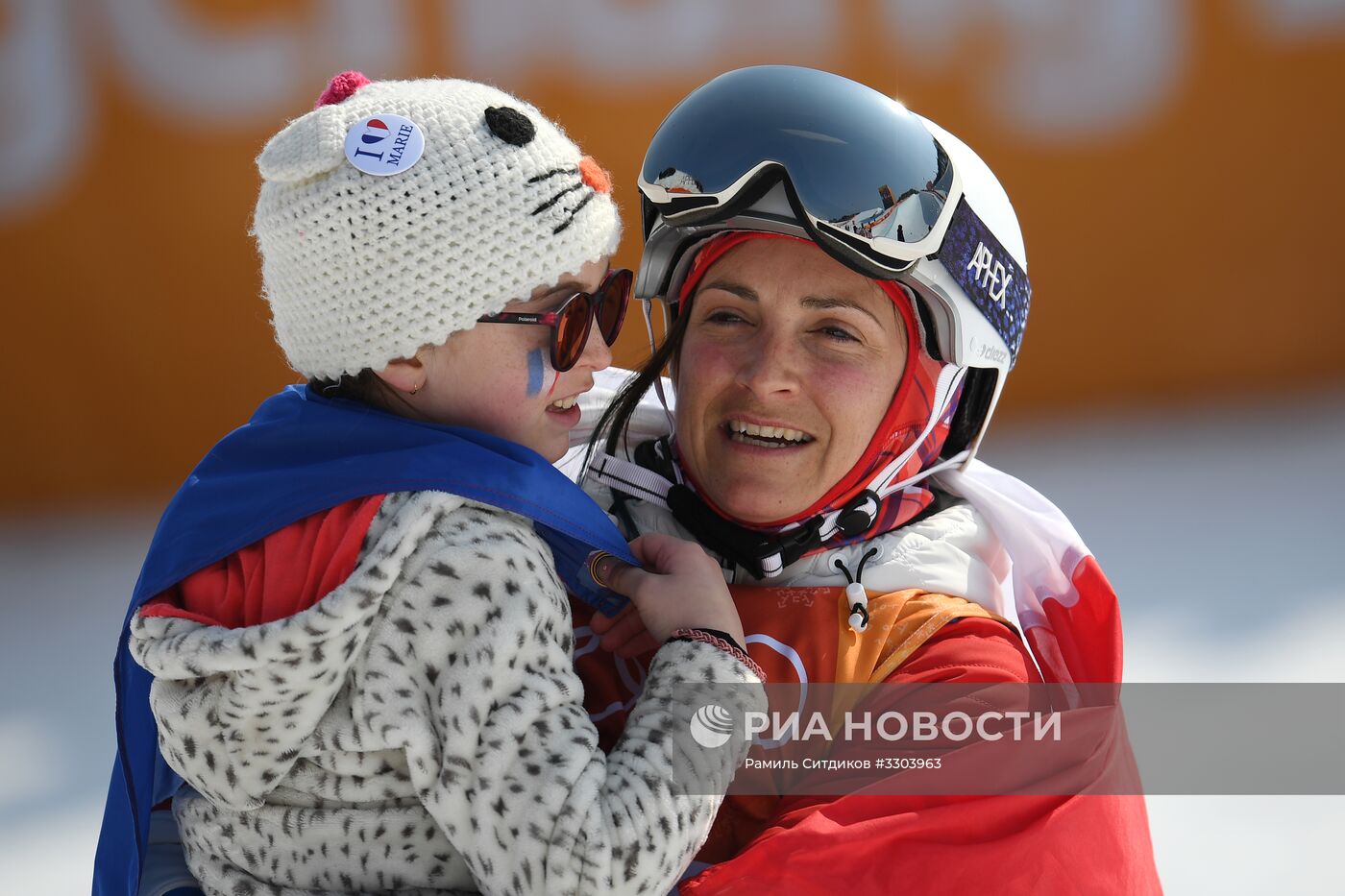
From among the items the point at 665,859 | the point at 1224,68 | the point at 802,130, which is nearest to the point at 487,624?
the point at 665,859

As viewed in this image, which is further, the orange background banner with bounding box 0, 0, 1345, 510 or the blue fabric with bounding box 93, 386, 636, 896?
the orange background banner with bounding box 0, 0, 1345, 510

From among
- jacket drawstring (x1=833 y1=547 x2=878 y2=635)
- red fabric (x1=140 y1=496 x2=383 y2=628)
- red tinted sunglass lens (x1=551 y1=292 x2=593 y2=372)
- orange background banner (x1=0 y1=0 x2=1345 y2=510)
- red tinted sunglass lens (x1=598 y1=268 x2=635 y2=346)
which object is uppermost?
orange background banner (x1=0 y1=0 x2=1345 y2=510)

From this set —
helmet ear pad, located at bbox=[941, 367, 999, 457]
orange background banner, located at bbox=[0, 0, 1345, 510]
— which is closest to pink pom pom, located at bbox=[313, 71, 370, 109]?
helmet ear pad, located at bbox=[941, 367, 999, 457]

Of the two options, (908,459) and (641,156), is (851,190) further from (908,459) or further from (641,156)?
(641,156)

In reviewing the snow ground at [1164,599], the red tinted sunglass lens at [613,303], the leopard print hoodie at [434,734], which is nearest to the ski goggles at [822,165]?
the red tinted sunglass lens at [613,303]

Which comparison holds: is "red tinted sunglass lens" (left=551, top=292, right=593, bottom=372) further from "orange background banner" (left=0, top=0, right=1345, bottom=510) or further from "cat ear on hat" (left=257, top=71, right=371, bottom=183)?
"orange background banner" (left=0, top=0, right=1345, bottom=510)

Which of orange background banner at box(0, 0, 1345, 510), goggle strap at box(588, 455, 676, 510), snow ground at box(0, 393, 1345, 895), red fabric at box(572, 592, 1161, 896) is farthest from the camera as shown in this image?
orange background banner at box(0, 0, 1345, 510)

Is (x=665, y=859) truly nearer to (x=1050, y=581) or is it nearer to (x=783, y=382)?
(x=783, y=382)

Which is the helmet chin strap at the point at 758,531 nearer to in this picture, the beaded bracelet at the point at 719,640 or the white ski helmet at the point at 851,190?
the white ski helmet at the point at 851,190

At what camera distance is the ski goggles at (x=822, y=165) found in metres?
2.35

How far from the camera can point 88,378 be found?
584 cm

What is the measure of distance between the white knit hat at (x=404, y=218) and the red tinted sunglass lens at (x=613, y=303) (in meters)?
0.15

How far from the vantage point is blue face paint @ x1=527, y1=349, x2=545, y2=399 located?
6.50 feet

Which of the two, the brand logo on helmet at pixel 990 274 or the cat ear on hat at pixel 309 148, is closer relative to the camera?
the cat ear on hat at pixel 309 148
